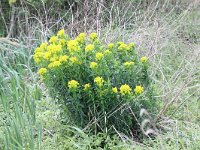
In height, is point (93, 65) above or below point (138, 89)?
above

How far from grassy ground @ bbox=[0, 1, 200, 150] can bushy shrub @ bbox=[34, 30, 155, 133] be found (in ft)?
0.55

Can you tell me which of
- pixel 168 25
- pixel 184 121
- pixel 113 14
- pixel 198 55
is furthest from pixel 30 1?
pixel 184 121

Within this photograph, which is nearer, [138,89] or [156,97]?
[138,89]

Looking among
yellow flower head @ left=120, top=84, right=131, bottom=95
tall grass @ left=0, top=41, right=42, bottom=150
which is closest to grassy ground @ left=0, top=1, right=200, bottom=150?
tall grass @ left=0, top=41, right=42, bottom=150

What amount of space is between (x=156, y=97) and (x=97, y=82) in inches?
27.6

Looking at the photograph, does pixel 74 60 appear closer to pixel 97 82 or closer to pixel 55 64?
pixel 55 64

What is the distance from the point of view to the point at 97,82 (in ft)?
11.2

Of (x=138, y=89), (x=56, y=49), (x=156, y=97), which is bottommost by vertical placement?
(x=156, y=97)

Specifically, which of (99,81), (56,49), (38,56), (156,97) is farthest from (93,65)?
(156,97)

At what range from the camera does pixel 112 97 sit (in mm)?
3516

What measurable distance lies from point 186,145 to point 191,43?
2557mm

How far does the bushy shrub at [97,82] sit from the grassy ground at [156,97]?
Answer: 17 centimetres

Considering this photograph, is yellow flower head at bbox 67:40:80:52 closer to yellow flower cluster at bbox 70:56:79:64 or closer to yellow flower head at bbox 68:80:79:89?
yellow flower cluster at bbox 70:56:79:64

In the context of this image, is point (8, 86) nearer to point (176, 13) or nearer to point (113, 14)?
point (113, 14)
